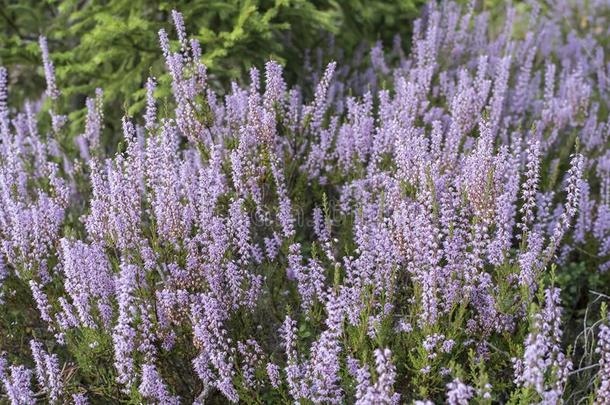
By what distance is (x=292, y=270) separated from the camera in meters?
3.61

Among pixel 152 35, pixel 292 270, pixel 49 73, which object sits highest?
pixel 152 35

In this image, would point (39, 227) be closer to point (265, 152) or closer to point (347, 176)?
point (265, 152)

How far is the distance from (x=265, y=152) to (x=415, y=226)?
48.3 inches

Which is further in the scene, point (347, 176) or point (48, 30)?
point (48, 30)

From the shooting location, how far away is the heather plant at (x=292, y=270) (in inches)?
112

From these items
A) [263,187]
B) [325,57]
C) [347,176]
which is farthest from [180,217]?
[325,57]

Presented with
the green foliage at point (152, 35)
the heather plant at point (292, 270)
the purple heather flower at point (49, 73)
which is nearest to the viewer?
the heather plant at point (292, 270)

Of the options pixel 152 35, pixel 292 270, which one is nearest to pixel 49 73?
pixel 152 35

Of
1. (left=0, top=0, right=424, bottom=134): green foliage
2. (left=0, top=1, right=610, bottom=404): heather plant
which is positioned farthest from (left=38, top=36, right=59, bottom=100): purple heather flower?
(left=0, top=0, right=424, bottom=134): green foliage

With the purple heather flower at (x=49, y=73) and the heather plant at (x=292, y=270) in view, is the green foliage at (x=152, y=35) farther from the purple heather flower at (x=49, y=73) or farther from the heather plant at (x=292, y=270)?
the heather plant at (x=292, y=270)

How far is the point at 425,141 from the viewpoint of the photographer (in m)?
3.66

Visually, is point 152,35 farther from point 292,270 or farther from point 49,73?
point 292,270

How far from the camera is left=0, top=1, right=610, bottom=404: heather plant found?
9.34 ft

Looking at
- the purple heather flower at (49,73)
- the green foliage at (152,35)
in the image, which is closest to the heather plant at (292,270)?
the purple heather flower at (49,73)
